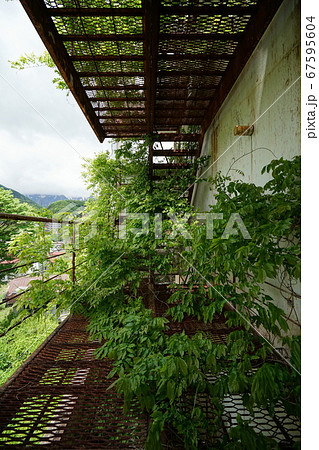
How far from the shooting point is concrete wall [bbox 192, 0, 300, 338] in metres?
1.31

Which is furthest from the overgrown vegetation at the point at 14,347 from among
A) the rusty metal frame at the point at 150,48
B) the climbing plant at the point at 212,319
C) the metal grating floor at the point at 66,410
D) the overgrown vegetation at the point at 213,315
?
the rusty metal frame at the point at 150,48

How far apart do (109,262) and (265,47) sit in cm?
227

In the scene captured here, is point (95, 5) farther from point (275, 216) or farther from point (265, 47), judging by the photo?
point (275, 216)

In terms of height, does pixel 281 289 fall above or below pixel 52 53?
below

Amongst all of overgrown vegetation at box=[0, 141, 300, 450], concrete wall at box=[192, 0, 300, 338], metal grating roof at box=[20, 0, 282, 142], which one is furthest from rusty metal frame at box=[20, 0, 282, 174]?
overgrown vegetation at box=[0, 141, 300, 450]

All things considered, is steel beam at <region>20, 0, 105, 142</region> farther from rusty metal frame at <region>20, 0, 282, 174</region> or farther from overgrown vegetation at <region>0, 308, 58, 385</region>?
overgrown vegetation at <region>0, 308, 58, 385</region>

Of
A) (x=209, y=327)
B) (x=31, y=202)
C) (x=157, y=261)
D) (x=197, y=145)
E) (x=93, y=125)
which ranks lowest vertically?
(x=209, y=327)

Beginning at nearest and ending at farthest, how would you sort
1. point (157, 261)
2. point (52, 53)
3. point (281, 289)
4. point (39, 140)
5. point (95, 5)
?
1. point (281, 289)
2. point (95, 5)
3. point (52, 53)
4. point (157, 261)
5. point (39, 140)

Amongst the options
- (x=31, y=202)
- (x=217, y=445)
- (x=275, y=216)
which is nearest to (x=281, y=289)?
(x=275, y=216)

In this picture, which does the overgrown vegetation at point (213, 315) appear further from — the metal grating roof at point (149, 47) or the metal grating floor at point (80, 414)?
the metal grating roof at point (149, 47)

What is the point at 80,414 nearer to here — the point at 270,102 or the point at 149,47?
the point at 270,102

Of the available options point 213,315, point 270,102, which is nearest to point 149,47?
point 270,102

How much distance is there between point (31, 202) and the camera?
2010 mm

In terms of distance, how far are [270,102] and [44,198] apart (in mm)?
2047
